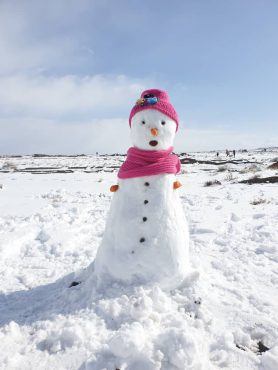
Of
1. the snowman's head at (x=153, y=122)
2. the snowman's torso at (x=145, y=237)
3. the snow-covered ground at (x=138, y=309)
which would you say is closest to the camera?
the snow-covered ground at (x=138, y=309)

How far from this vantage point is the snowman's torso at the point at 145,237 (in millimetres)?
3590

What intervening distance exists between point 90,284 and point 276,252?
9.92ft

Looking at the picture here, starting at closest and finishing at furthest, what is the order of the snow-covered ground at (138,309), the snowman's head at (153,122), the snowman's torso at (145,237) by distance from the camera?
1. the snow-covered ground at (138,309)
2. the snowman's torso at (145,237)
3. the snowman's head at (153,122)

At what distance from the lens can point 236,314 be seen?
3.34 metres

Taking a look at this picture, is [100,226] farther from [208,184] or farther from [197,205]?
[208,184]

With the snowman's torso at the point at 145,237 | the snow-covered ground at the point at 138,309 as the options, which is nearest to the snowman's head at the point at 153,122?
the snowman's torso at the point at 145,237

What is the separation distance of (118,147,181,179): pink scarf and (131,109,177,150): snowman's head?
0.07 m

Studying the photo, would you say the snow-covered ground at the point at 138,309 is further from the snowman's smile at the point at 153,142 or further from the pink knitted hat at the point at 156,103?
the pink knitted hat at the point at 156,103

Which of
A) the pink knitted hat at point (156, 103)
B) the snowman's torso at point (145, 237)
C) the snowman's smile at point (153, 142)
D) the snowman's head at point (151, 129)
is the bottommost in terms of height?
the snowman's torso at point (145, 237)

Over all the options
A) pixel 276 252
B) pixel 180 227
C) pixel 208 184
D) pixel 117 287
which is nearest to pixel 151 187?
pixel 180 227

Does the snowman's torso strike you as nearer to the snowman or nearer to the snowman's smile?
the snowman

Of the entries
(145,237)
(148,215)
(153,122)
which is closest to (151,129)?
(153,122)

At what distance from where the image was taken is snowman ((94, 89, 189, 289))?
11.8 ft

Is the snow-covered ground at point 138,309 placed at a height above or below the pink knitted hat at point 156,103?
below
